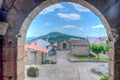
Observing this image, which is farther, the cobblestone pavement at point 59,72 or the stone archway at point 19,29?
the cobblestone pavement at point 59,72

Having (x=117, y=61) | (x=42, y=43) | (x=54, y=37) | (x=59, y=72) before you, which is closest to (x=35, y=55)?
(x=59, y=72)

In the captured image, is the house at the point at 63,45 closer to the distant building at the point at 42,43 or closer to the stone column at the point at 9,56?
the distant building at the point at 42,43

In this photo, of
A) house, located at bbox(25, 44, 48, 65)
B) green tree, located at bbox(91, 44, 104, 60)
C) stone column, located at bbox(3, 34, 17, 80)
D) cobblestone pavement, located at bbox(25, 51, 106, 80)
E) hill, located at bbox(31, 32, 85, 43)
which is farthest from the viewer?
hill, located at bbox(31, 32, 85, 43)

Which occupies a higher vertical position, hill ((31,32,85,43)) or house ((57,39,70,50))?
hill ((31,32,85,43))

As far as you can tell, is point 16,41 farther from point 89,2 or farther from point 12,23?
point 89,2

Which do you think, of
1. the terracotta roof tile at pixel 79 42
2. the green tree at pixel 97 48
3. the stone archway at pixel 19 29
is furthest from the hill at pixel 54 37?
the stone archway at pixel 19 29

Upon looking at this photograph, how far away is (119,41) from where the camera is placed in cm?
377

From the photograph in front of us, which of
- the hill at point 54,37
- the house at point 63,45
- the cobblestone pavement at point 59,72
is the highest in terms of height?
the hill at point 54,37

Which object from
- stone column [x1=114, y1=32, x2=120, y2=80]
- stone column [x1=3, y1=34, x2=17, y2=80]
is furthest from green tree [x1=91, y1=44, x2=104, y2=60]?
stone column [x1=3, y1=34, x2=17, y2=80]

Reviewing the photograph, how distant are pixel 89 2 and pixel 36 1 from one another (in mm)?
928

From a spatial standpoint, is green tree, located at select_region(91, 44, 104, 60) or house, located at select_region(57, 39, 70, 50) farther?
house, located at select_region(57, 39, 70, 50)

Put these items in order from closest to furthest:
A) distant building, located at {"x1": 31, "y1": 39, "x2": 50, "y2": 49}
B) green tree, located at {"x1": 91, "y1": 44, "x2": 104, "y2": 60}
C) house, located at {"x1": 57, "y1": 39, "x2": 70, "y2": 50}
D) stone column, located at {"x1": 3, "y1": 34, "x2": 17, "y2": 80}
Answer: stone column, located at {"x1": 3, "y1": 34, "x2": 17, "y2": 80}
distant building, located at {"x1": 31, "y1": 39, "x2": 50, "y2": 49}
green tree, located at {"x1": 91, "y1": 44, "x2": 104, "y2": 60}
house, located at {"x1": 57, "y1": 39, "x2": 70, "y2": 50}

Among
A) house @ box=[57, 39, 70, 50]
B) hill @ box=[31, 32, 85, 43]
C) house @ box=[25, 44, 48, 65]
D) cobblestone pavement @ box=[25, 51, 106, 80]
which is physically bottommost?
cobblestone pavement @ box=[25, 51, 106, 80]

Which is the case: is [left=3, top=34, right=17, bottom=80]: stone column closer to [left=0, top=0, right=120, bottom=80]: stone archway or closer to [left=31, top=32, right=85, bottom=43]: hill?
[left=0, top=0, right=120, bottom=80]: stone archway
